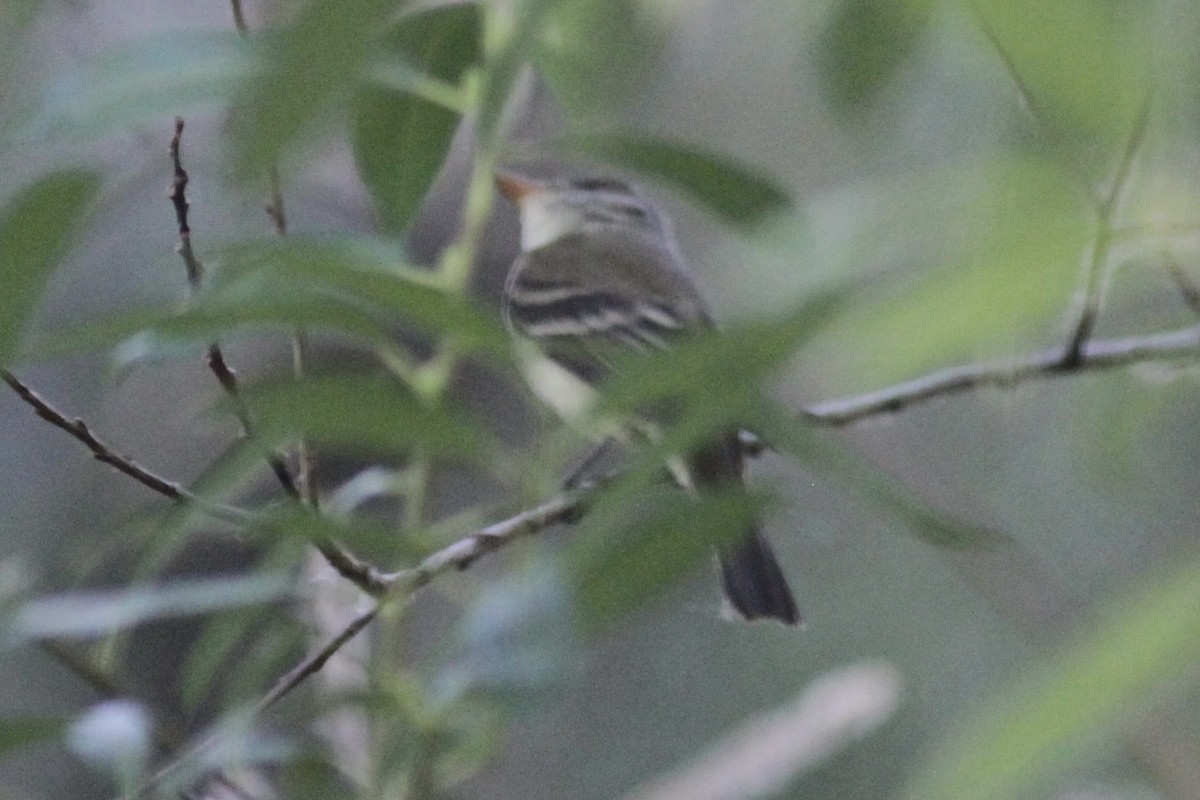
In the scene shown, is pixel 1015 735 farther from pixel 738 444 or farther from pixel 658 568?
pixel 738 444

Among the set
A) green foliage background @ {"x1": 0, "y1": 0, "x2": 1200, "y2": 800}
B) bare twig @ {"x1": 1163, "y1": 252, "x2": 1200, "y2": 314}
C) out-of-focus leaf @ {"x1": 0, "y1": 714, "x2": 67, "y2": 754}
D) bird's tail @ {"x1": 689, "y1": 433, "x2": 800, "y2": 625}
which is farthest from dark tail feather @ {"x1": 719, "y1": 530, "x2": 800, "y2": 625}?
out-of-focus leaf @ {"x1": 0, "y1": 714, "x2": 67, "y2": 754}

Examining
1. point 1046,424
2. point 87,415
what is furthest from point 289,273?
point 1046,424

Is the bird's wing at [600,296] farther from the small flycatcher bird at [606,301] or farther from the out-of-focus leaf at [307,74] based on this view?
the out-of-focus leaf at [307,74]

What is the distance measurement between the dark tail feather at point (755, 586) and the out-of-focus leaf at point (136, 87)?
41.4 inches

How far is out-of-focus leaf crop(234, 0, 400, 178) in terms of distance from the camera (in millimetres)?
372

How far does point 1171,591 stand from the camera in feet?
1.28

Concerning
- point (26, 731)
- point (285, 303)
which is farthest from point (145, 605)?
point (285, 303)

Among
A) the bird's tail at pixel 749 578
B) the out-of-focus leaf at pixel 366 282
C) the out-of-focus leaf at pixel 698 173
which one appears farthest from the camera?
the bird's tail at pixel 749 578

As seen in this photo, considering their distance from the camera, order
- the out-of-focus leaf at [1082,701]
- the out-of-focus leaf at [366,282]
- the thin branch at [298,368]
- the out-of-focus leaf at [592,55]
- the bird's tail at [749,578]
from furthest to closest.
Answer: the bird's tail at [749,578] < the out-of-focus leaf at [592,55] < the thin branch at [298,368] < the out-of-focus leaf at [366,282] < the out-of-focus leaf at [1082,701]

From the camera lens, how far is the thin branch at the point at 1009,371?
1.04 m

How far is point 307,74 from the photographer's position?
373 mm

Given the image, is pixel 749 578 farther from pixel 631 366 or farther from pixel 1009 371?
pixel 631 366

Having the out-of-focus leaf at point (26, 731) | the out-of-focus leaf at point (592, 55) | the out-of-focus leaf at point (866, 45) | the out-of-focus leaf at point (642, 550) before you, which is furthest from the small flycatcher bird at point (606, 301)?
the out-of-focus leaf at point (642, 550)

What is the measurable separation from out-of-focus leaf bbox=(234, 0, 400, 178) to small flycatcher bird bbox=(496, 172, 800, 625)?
0.92m
